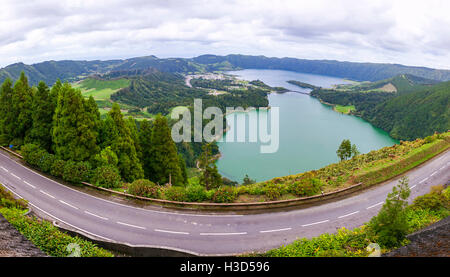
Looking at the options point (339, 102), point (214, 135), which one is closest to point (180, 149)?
Answer: point (214, 135)

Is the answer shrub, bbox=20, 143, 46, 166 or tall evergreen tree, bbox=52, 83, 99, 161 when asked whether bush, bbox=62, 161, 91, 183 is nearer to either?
tall evergreen tree, bbox=52, 83, 99, 161

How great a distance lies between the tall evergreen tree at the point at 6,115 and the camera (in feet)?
63.1

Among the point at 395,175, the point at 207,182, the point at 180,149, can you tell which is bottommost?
the point at 180,149

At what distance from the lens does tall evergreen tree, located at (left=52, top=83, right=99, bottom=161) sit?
15797 millimetres

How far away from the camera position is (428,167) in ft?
62.8

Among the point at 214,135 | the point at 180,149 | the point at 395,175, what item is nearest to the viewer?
the point at 395,175

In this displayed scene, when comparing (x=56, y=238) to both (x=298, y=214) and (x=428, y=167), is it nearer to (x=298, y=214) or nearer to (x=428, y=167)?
(x=298, y=214)

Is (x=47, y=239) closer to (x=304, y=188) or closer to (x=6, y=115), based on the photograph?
(x=304, y=188)

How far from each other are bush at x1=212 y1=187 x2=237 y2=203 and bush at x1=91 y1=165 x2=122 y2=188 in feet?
21.1

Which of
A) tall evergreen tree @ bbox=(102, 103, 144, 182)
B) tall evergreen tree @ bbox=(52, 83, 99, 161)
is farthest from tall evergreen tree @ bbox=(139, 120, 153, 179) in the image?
tall evergreen tree @ bbox=(52, 83, 99, 161)

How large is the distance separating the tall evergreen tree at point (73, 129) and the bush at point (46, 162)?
492 millimetres

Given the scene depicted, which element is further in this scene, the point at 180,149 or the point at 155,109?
the point at 155,109

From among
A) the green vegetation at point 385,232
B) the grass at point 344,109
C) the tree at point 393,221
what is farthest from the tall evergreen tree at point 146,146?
the grass at point 344,109

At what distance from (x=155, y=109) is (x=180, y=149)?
66.4 meters
